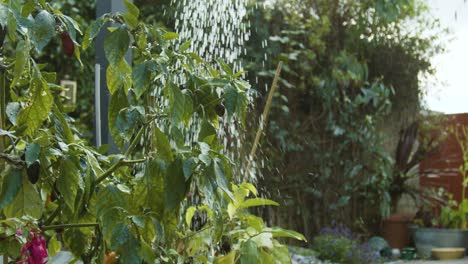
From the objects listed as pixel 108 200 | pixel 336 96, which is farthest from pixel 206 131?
pixel 336 96

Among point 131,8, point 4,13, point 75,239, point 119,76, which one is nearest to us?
point 4,13

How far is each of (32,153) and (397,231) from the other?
5345 mm

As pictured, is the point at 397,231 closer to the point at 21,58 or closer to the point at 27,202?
the point at 27,202

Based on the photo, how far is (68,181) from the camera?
4.24 ft

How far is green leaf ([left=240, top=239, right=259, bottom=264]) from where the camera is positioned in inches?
70.3

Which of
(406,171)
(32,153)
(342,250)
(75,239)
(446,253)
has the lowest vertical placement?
(446,253)

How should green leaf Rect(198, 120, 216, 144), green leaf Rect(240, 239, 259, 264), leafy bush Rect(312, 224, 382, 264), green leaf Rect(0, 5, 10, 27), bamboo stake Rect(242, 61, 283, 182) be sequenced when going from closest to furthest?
green leaf Rect(0, 5, 10, 27) < green leaf Rect(198, 120, 216, 144) < green leaf Rect(240, 239, 259, 264) < bamboo stake Rect(242, 61, 283, 182) < leafy bush Rect(312, 224, 382, 264)

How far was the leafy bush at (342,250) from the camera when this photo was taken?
17.0 feet

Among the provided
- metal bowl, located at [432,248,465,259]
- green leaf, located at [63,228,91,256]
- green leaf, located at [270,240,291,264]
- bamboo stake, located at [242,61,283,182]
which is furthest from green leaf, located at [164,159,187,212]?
metal bowl, located at [432,248,465,259]

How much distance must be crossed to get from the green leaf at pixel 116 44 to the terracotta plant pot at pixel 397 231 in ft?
16.8

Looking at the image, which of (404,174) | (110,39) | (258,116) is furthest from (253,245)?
(404,174)

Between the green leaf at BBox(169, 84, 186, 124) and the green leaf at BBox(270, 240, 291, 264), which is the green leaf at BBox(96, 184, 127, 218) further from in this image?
the green leaf at BBox(270, 240, 291, 264)

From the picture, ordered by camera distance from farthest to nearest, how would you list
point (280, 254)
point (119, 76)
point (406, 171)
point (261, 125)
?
point (406, 171) < point (261, 125) < point (280, 254) < point (119, 76)

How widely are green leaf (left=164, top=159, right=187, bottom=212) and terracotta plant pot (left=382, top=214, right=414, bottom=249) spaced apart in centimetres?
511
